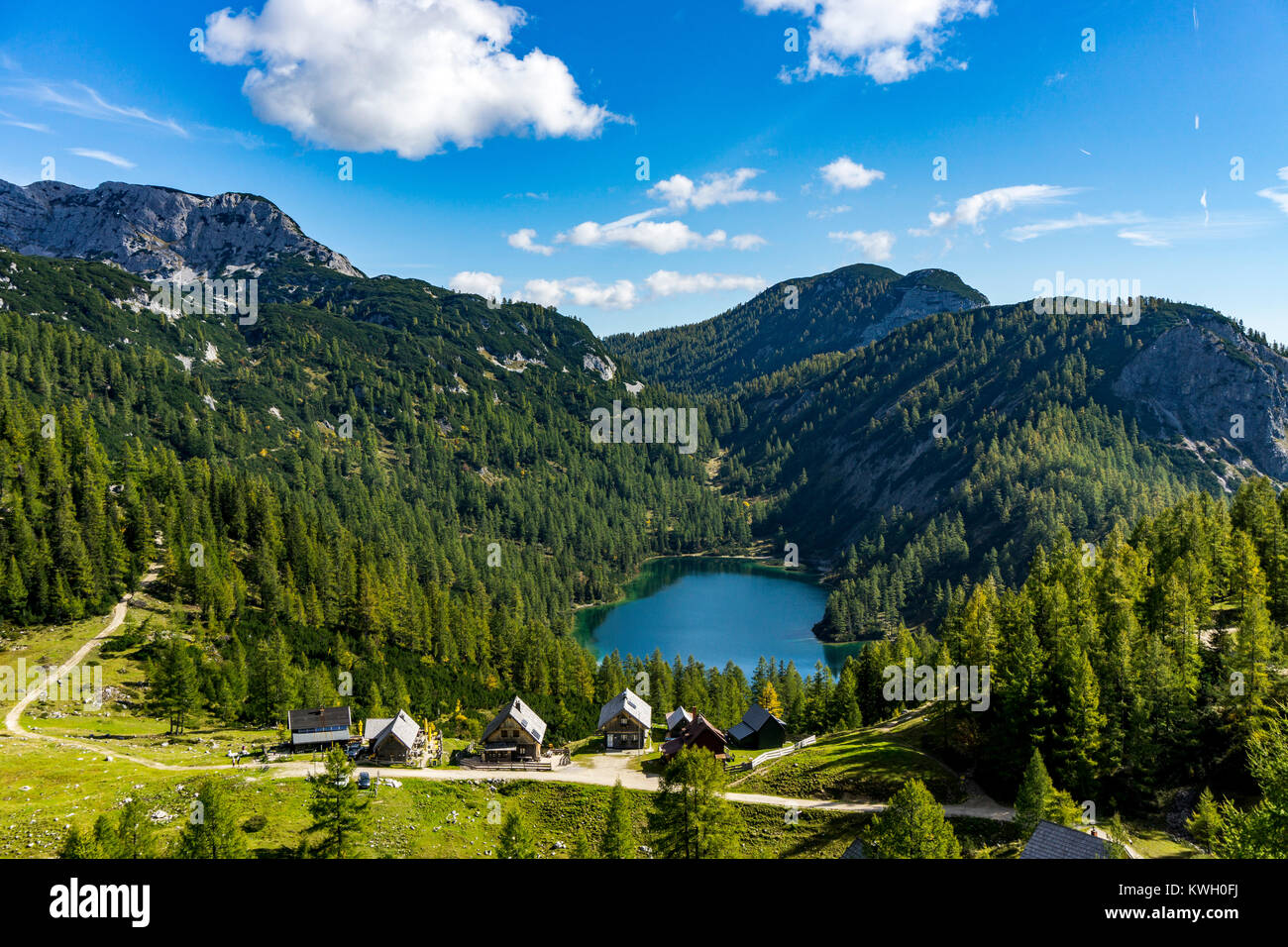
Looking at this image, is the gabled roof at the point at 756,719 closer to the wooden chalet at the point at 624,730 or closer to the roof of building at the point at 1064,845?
the wooden chalet at the point at 624,730

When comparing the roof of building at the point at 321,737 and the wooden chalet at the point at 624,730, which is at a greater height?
the roof of building at the point at 321,737

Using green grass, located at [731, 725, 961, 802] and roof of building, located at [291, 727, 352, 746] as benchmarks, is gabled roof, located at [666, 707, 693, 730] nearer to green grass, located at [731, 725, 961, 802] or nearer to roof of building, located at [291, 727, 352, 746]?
green grass, located at [731, 725, 961, 802]

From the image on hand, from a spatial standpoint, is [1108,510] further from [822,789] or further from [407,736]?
[407,736]

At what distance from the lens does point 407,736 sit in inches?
2474

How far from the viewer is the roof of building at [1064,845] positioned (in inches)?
1038

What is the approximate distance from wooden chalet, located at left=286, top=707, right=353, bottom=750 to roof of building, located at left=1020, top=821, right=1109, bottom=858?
57065mm

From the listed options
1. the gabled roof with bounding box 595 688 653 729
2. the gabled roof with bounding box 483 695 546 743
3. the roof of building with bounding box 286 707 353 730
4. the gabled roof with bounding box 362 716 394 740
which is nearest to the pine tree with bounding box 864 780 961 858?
the gabled roof with bounding box 595 688 653 729

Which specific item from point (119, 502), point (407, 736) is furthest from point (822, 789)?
point (119, 502)

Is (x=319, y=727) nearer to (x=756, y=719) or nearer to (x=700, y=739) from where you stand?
(x=700, y=739)

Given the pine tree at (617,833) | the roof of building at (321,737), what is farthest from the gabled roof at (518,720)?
the pine tree at (617,833)

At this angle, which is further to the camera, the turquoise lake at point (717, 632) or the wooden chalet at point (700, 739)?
the turquoise lake at point (717, 632)

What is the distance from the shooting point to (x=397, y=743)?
61906mm

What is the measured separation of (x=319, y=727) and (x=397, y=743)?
26.5ft
